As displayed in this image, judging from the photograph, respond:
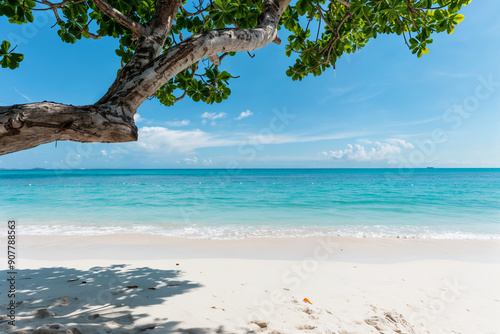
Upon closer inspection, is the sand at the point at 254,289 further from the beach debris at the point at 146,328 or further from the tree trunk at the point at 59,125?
the tree trunk at the point at 59,125

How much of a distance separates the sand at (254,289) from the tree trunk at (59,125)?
1.98 meters

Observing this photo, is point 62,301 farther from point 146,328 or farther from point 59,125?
point 59,125

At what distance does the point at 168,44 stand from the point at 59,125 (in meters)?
4.11

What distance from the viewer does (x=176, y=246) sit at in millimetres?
6812

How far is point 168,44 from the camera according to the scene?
4.83 m

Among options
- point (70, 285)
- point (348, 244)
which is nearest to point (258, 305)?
point (70, 285)

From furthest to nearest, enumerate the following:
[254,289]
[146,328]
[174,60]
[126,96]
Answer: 1. [254,289]
2. [146,328]
3. [174,60]
4. [126,96]

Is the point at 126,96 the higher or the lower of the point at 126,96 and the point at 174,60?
the lower

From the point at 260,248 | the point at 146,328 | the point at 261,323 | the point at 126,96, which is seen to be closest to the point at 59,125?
the point at 126,96

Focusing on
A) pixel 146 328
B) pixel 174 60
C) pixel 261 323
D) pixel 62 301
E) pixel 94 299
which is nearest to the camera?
pixel 174 60

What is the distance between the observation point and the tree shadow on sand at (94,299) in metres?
2.55

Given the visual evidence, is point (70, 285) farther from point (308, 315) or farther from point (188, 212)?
point (188, 212)

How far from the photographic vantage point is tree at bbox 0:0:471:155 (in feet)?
4.41

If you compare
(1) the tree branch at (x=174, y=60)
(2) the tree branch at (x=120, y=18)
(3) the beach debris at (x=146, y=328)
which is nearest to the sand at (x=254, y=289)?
(3) the beach debris at (x=146, y=328)
